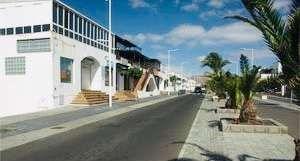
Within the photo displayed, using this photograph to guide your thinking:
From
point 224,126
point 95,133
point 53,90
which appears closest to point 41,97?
point 53,90

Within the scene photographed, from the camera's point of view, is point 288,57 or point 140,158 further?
point 140,158

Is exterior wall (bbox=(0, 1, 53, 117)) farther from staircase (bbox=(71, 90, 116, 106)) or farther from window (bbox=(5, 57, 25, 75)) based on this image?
Answer: staircase (bbox=(71, 90, 116, 106))

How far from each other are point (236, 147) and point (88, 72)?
36.6 meters

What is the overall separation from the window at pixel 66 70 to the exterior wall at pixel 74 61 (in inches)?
13.1

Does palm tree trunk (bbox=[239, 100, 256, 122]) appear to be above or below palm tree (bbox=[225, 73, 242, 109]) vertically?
below

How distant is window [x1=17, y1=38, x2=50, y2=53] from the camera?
3439 cm

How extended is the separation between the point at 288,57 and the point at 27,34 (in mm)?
29667

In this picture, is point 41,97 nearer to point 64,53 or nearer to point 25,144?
point 64,53

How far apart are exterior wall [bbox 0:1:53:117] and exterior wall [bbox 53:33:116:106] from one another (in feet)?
2.70

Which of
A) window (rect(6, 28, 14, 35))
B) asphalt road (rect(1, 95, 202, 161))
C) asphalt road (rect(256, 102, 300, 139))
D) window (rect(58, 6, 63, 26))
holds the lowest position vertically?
asphalt road (rect(256, 102, 300, 139))

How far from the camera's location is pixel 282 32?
8367 mm

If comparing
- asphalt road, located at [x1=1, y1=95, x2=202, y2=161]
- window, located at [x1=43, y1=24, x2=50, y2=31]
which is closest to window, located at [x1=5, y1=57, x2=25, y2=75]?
window, located at [x1=43, y1=24, x2=50, y2=31]

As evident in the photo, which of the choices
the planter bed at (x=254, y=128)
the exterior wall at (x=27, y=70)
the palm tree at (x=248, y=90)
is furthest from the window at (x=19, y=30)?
the planter bed at (x=254, y=128)

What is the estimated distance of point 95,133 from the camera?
16.7 metres
